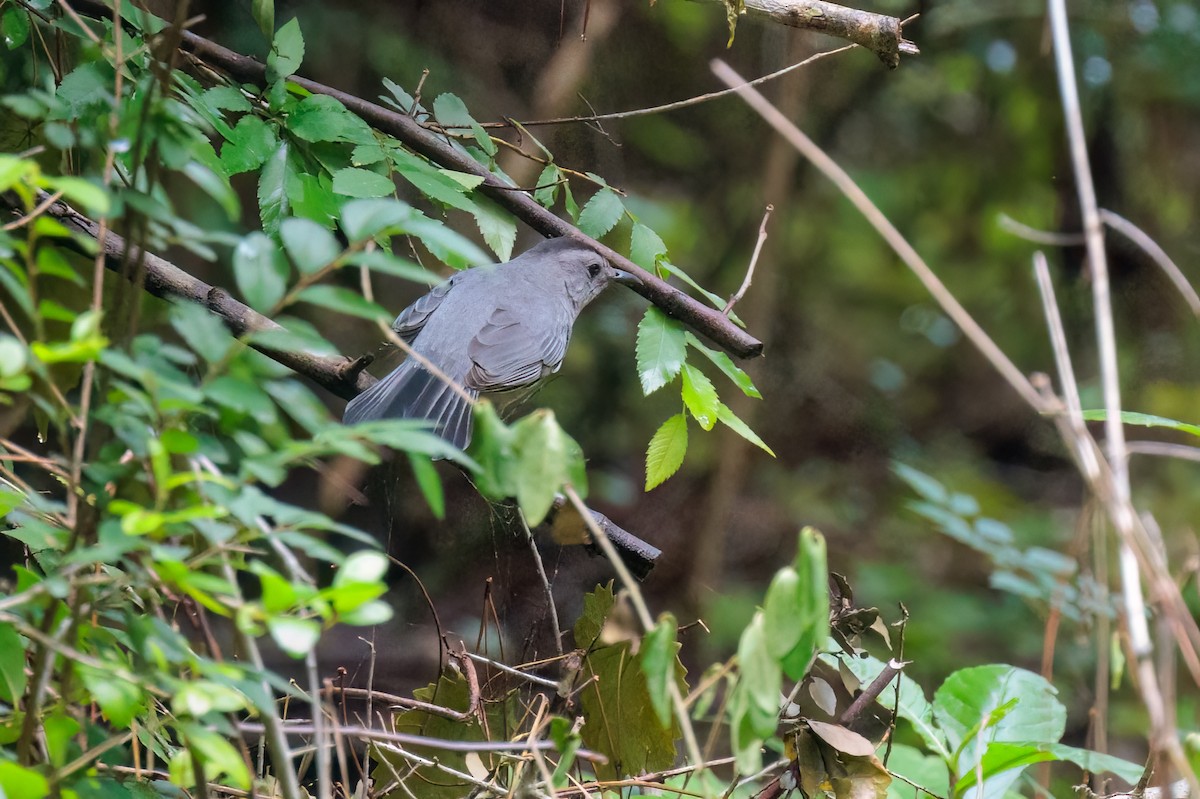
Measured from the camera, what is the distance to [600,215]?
226 centimetres

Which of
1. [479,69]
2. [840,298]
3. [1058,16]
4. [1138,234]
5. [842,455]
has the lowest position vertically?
[842,455]

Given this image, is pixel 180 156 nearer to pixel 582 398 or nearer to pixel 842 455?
pixel 582 398

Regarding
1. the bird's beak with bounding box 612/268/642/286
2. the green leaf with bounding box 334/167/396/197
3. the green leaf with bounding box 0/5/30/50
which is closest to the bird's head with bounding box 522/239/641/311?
the bird's beak with bounding box 612/268/642/286

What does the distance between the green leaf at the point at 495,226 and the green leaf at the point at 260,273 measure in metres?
1.21

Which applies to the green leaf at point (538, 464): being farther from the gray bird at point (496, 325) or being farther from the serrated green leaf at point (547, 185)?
the gray bird at point (496, 325)

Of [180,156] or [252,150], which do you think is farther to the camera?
[252,150]

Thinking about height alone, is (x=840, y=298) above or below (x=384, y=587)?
below

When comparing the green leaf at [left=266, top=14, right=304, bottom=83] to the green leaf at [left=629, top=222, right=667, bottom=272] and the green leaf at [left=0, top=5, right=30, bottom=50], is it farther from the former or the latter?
the green leaf at [left=629, top=222, right=667, bottom=272]

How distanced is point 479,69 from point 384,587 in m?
3.58

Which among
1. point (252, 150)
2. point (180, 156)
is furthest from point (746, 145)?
point (180, 156)

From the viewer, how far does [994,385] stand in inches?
239

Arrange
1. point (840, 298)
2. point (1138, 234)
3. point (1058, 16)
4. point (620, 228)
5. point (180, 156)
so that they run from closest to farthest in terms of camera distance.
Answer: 1. point (180, 156)
2. point (1138, 234)
3. point (1058, 16)
4. point (620, 228)
5. point (840, 298)

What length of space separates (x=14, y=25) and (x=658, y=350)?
4.70 feet

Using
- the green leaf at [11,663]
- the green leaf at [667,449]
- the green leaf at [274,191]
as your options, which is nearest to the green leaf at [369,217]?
the green leaf at [11,663]
